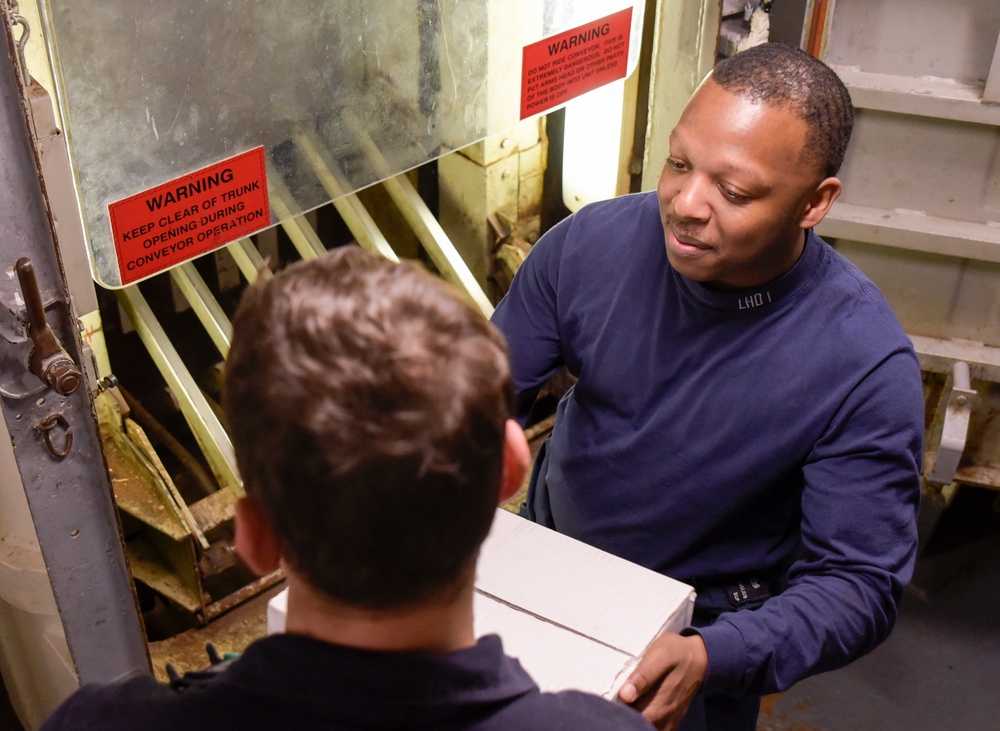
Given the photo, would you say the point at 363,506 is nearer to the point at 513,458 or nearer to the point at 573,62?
the point at 513,458

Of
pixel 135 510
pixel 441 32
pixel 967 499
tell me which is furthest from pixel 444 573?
pixel 967 499

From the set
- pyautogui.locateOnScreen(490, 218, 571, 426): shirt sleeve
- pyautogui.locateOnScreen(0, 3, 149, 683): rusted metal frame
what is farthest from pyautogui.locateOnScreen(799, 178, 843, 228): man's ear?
pyautogui.locateOnScreen(0, 3, 149, 683): rusted metal frame

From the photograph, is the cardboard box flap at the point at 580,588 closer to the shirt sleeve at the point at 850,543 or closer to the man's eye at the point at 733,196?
the shirt sleeve at the point at 850,543

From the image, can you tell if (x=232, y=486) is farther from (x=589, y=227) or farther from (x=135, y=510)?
(x=589, y=227)

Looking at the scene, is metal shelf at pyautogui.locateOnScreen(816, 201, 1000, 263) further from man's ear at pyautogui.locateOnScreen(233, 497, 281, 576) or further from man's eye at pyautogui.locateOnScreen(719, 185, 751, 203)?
man's ear at pyautogui.locateOnScreen(233, 497, 281, 576)

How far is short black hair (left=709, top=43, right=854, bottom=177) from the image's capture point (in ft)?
4.71

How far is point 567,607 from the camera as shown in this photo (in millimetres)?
1324

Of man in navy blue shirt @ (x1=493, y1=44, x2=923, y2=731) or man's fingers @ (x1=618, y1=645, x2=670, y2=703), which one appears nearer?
man's fingers @ (x1=618, y1=645, x2=670, y2=703)

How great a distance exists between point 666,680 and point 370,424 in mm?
721

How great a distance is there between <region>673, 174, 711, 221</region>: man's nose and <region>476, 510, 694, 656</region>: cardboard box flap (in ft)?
1.65

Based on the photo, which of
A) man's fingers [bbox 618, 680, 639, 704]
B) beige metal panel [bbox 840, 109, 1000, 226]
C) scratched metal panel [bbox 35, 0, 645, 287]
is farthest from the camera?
beige metal panel [bbox 840, 109, 1000, 226]

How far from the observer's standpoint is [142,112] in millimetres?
1661

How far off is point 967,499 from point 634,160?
5.08ft

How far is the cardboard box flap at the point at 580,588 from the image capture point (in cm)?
129
